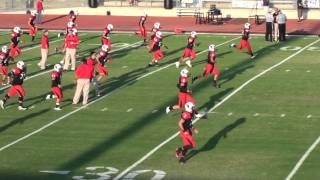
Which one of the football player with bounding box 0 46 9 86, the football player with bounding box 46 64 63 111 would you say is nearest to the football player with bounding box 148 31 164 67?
the football player with bounding box 0 46 9 86

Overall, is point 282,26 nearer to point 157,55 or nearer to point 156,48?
point 157,55

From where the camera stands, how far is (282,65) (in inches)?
1244

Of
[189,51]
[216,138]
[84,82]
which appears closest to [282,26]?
[189,51]

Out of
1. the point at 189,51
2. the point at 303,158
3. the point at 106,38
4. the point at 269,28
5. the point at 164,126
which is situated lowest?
the point at 303,158

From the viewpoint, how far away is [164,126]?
72.3ft

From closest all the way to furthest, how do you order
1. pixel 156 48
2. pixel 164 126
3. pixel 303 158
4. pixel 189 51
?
pixel 303 158 < pixel 164 126 < pixel 189 51 < pixel 156 48

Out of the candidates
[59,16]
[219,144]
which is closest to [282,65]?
[219,144]

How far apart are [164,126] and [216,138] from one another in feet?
6.00

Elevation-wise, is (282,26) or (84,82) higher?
(282,26)

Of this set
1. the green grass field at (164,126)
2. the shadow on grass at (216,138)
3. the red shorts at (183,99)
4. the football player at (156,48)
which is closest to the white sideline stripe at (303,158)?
the green grass field at (164,126)

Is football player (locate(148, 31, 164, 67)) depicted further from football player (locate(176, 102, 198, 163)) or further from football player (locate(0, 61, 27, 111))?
football player (locate(176, 102, 198, 163))

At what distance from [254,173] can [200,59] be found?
1576cm

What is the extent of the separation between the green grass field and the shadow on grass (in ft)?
0.08

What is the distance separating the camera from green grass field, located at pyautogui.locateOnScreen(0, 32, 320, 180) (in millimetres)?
18188
